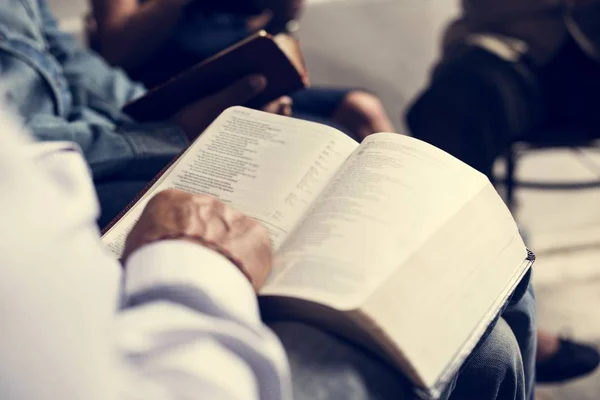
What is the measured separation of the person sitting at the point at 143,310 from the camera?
A: 0.27m

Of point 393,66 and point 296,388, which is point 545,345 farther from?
point 393,66

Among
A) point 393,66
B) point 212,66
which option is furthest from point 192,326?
point 393,66

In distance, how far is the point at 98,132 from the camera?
2.63 ft

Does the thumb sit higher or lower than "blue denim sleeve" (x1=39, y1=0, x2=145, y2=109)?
higher

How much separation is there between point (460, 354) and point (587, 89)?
3.89 feet

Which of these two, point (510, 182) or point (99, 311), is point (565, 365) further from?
point (99, 311)

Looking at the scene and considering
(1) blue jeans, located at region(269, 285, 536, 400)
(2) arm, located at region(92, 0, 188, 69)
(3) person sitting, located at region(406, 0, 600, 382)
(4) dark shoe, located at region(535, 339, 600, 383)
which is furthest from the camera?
(3) person sitting, located at region(406, 0, 600, 382)

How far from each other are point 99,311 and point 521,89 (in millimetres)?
1308

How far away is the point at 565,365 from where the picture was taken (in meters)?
1.05

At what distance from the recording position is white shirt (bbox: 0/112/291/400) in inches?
10.5

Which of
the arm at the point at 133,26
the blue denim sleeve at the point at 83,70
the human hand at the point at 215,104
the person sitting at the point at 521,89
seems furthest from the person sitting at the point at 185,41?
the human hand at the point at 215,104

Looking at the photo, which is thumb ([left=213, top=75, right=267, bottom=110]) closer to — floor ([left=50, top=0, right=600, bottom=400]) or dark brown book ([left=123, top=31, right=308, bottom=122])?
dark brown book ([left=123, top=31, right=308, bottom=122])

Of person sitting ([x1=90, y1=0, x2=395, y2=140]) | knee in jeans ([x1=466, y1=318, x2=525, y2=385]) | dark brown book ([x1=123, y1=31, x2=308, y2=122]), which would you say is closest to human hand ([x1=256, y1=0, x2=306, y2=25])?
person sitting ([x1=90, y1=0, x2=395, y2=140])

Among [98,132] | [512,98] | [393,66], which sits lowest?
[393,66]
